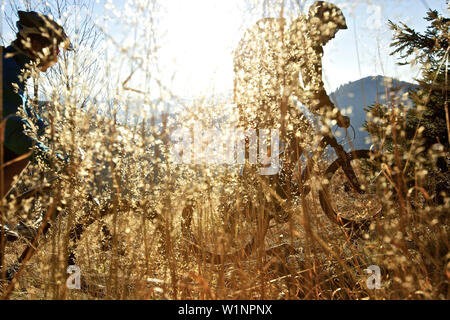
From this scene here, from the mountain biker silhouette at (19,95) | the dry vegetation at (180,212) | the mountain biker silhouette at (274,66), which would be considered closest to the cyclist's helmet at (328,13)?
the mountain biker silhouette at (274,66)

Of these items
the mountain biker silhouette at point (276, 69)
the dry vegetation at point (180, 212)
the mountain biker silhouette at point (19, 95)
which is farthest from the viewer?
the mountain biker silhouette at point (19, 95)

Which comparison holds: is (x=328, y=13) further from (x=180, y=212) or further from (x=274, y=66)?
(x=180, y=212)

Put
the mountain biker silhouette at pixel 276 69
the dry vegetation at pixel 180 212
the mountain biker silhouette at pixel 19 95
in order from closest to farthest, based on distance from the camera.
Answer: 1. the dry vegetation at pixel 180 212
2. the mountain biker silhouette at pixel 276 69
3. the mountain biker silhouette at pixel 19 95

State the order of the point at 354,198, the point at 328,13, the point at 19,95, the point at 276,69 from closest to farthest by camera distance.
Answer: the point at 328,13, the point at 276,69, the point at 19,95, the point at 354,198

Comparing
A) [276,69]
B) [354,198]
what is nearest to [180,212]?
[276,69]

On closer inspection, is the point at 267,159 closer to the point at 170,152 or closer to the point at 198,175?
the point at 198,175

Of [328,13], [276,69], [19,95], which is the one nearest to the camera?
[328,13]

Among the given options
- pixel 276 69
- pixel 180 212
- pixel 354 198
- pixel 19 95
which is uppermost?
pixel 19 95

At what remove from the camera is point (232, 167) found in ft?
5.77

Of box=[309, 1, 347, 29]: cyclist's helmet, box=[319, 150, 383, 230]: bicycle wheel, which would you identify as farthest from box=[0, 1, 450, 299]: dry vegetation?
box=[309, 1, 347, 29]: cyclist's helmet

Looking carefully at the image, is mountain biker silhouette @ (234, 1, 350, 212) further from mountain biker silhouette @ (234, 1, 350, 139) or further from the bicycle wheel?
the bicycle wheel

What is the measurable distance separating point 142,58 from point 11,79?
6.60 ft

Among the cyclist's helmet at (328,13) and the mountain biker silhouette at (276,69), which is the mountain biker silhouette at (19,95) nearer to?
the mountain biker silhouette at (276,69)
